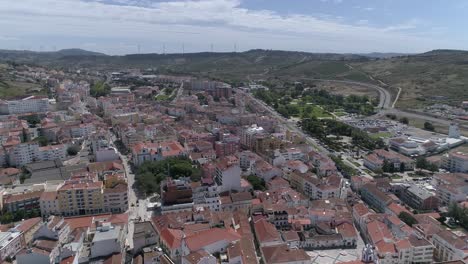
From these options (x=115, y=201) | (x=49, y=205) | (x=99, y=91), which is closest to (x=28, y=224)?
(x=49, y=205)

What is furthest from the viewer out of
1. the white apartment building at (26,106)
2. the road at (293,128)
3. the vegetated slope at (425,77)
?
the vegetated slope at (425,77)

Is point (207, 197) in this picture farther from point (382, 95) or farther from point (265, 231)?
point (382, 95)

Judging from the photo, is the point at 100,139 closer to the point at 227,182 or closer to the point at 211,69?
the point at 227,182

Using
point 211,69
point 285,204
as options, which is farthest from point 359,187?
point 211,69

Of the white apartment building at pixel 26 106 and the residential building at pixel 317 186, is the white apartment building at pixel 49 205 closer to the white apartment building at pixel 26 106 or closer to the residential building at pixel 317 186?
the residential building at pixel 317 186

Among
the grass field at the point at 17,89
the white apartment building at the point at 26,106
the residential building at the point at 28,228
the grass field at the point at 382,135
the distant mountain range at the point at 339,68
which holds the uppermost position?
the distant mountain range at the point at 339,68

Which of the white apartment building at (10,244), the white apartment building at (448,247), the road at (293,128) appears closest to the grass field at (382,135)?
the road at (293,128)

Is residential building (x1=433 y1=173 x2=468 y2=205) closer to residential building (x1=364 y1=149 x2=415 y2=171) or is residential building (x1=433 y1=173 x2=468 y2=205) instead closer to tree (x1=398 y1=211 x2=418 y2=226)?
residential building (x1=364 y1=149 x2=415 y2=171)
